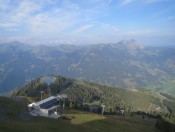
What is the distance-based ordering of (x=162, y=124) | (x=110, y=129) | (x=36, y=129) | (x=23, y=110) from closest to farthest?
(x=36, y=129)
(x=110, y=129)
(x=23, y=110)
(x=162, y=124)

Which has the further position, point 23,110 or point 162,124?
point 162,124

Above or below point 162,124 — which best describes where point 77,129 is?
above

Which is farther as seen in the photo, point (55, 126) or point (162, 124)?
point (162, 124)

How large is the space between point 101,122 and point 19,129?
40.9 m

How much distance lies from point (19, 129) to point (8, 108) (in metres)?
28.0

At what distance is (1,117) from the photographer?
257ft

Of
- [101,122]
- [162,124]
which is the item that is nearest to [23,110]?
[101,122]

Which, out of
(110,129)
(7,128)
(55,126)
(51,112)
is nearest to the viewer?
(7,128)

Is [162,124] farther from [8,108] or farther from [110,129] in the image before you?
[8,108]

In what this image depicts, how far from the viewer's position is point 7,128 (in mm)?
62438

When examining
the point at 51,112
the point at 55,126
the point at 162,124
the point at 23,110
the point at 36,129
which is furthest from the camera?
the point at 162,124

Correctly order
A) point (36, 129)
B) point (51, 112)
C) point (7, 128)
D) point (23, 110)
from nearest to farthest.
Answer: point (7, 128), point (36, 129), point (23, 110), point (51, 112)

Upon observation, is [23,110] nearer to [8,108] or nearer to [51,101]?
[8,108]

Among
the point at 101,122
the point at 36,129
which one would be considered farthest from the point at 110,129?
the point at 36,129
